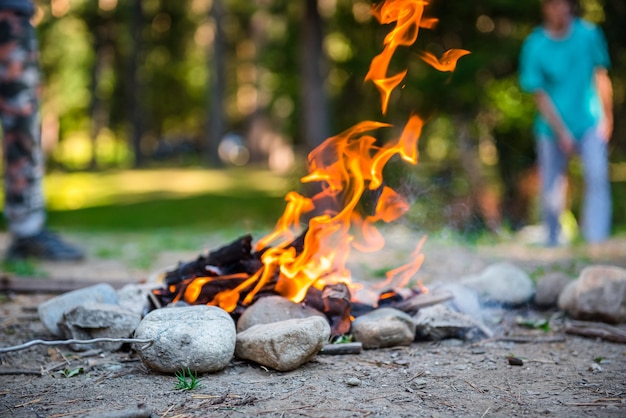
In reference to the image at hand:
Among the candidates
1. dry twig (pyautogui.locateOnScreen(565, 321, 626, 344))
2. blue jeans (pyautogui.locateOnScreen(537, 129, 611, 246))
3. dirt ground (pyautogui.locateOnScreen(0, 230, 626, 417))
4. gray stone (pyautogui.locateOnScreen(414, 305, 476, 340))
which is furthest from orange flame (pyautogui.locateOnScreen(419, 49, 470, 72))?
blue jeans (pyautogui.locateOnScreen(537, 129, 611, 246))

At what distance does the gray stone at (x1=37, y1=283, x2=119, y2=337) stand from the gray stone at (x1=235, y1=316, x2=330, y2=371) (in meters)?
1.15

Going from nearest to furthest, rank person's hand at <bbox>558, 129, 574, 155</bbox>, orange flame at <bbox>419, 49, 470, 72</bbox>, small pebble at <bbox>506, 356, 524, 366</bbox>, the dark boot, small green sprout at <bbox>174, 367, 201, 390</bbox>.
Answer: small green sprout at <bbox>174, 367, 201, 390</bbox>, small pebble at <bbox>506, 356, 524, 366</bbox>, orange flame at <bbox>419, 49, 470, 72</bbox>, the dark boot, person's hand at <bbox>558, 129, 574, 155</bbox>

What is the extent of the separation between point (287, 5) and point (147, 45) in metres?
20.9

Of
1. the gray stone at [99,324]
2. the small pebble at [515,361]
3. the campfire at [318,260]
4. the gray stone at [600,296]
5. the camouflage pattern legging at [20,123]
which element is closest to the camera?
the small pebble at [515,361]

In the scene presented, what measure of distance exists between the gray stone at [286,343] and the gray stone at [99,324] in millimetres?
793

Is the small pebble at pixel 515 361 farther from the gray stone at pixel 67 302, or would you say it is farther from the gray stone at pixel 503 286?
the gray stone at pixel 67 302

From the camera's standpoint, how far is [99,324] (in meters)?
4.17

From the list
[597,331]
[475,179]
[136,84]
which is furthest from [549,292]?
[136,84]

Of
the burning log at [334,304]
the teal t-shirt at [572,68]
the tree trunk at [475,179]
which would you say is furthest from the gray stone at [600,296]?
the tree trunk at [475,179]

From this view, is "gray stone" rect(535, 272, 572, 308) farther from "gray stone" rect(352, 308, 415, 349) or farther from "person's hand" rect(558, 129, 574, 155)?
"person's hand" rect(558, 129, 574, 155)

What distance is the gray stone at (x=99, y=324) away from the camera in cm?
417

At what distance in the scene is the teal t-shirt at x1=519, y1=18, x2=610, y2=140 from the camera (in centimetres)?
759

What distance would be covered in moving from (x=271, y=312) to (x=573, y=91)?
195 inches

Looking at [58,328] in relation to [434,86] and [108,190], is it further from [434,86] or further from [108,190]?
[108,190]
